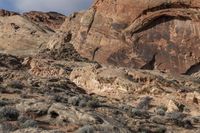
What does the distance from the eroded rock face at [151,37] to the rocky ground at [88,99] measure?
6.99 feet

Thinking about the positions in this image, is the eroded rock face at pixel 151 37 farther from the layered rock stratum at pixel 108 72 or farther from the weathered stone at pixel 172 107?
the weathered stone at pixel 172 107

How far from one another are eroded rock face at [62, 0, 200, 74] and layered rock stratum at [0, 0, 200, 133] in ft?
0.20

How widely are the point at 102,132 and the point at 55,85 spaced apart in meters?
11.1

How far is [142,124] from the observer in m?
15.4

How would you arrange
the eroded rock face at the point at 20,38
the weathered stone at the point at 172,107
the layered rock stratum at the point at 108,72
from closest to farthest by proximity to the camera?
the layered rock stratum at the point at 108,72
the weathered stone at the point at 172,107
the eroded rock face at the point at 20,38

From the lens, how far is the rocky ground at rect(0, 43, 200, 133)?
1370 centimetres

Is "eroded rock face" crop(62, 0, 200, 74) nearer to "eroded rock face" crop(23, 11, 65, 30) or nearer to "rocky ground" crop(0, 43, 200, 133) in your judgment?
"rocky ground" crop(0, 43, 200, 133)

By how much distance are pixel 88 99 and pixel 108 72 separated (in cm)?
653

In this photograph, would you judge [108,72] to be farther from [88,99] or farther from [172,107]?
[88,99]

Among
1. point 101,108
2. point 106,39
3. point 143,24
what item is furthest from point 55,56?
point 101,108

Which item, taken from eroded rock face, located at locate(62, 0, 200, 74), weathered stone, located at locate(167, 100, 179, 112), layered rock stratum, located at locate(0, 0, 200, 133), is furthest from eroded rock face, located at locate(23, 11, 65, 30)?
weathered stone, located at locate(167, 100, 179, 112)

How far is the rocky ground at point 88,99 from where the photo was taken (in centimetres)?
1370

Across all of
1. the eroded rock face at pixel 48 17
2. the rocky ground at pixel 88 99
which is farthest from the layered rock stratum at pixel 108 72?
the eroded rock face at pixel 48 17

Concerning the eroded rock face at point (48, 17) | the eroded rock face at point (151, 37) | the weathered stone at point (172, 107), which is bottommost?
the weathered stone at point (172, 107)
